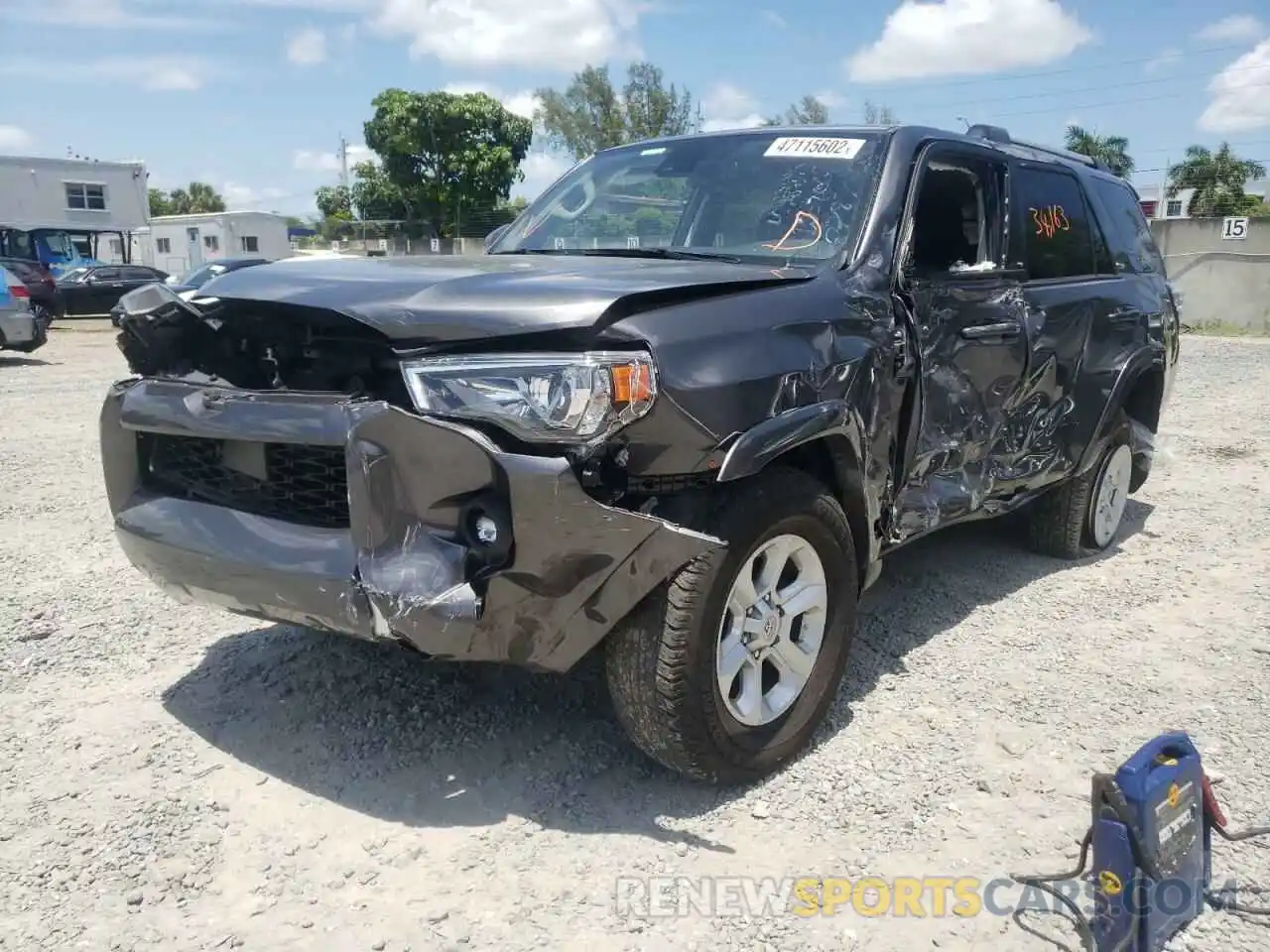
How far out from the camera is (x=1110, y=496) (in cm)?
552

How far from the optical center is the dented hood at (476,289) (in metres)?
2.58

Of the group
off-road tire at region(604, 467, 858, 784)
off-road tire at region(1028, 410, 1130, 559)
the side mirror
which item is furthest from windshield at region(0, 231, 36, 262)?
off-road tire at region(604, 467, 858, 784)

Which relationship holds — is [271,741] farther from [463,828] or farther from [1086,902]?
[1086,902]

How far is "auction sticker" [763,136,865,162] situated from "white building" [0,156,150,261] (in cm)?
3702

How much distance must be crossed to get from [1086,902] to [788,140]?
8.93 ft

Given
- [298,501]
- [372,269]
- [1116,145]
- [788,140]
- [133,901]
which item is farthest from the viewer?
[1116,145]

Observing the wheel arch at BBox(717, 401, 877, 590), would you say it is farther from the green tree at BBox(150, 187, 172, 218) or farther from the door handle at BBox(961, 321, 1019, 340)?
the green tree at BBox(150, 187, 172, 218)

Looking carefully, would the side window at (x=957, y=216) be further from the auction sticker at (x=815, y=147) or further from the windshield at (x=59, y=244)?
the windshield at (x=59, y=244)

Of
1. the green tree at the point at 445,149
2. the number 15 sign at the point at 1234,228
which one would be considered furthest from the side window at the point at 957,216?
the green tree at the point at 445,149

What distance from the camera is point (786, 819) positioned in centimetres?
295

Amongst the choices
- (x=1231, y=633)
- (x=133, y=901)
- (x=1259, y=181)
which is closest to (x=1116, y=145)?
(x=1259, y=181)

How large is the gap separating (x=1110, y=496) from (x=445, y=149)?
40.0 metres

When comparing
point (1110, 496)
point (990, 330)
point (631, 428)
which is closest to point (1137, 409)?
point (1110, 496)

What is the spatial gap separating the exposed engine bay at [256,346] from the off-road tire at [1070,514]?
363 cm
